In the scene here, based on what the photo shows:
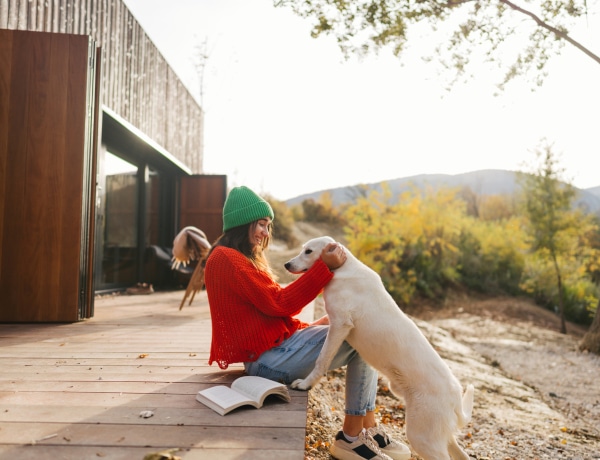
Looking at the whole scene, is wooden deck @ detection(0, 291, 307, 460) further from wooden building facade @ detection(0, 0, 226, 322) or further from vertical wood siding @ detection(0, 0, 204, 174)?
vertical wood siding @ detection(0, 0, 204, 174)

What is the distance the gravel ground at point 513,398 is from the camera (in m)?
3.21

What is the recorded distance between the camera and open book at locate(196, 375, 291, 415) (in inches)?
77.9

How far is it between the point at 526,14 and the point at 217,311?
6838 mm

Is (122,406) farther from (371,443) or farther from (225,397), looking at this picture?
(371,443)

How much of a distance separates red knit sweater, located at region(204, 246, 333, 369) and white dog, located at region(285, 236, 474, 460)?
157 millimetres

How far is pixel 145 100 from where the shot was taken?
25.8 feet

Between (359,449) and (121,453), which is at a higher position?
(121,453)

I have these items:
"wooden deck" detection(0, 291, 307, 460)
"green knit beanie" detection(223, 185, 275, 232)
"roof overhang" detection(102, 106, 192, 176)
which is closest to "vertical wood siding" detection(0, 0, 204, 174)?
"roof overhang" detection(102, 106, 192, 176)

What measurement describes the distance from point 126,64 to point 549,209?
363 inches

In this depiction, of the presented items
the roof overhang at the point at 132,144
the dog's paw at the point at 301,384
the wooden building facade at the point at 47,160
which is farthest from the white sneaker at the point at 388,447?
the roof overhang at the point at 132,144

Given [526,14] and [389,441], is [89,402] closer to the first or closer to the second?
[389,441]

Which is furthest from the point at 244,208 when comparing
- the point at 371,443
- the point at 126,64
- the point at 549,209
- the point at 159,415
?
the point at 549,209

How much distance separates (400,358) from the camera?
2.03 metres

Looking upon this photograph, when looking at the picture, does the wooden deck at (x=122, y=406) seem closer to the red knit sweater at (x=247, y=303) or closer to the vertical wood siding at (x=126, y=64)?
the red knit sweater at (x=247, y=303)
